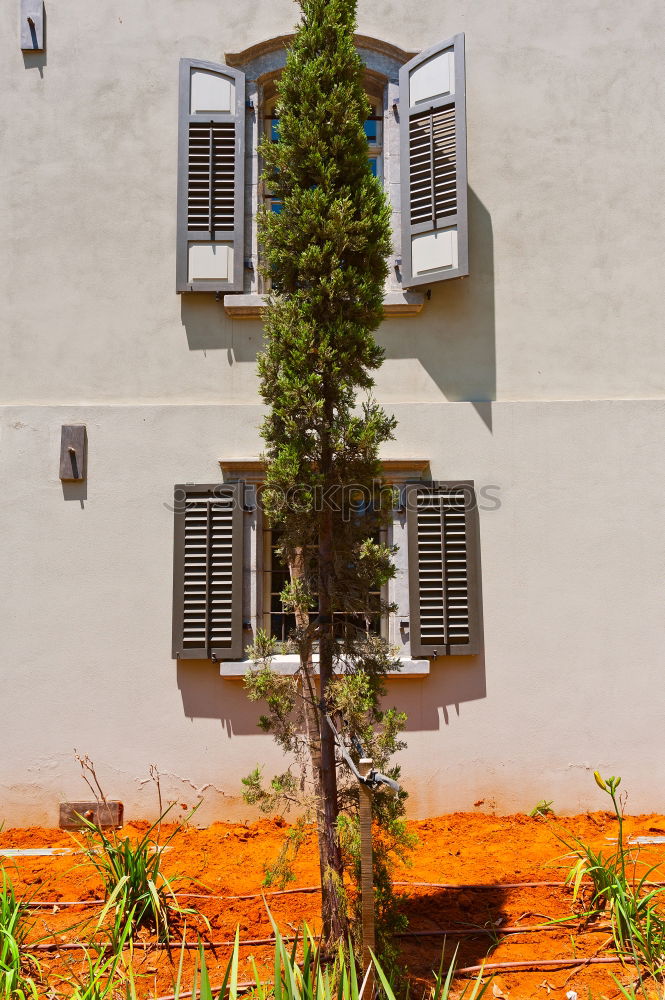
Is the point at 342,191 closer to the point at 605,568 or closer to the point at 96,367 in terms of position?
the point at 96,367

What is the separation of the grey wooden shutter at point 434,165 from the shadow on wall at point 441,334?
0.27 m

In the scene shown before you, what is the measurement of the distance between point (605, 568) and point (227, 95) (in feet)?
16.3

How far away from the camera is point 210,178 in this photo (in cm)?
656

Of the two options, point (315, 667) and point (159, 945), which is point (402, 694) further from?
point (159, 945)

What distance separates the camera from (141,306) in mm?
6617

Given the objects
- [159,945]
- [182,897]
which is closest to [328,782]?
[159,945]

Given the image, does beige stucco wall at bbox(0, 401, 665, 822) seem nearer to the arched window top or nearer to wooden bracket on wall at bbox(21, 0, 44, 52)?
the arched window top

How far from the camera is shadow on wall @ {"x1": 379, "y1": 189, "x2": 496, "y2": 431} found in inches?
258

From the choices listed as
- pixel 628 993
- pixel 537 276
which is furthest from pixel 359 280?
pixel 628 993

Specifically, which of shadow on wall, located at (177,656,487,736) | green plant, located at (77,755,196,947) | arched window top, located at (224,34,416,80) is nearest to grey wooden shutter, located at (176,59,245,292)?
arched window top, located at (224,34,416,80)

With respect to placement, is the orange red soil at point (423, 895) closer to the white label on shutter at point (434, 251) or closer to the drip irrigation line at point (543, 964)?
the drip irrigation line at point (543, 964)

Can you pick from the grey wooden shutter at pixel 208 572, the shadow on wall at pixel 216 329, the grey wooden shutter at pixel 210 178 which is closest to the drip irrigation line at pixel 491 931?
the grey wooden shutter at pixel 208 572

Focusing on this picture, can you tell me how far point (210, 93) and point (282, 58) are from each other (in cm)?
71

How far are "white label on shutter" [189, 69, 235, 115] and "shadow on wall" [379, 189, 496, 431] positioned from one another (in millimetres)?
2272
